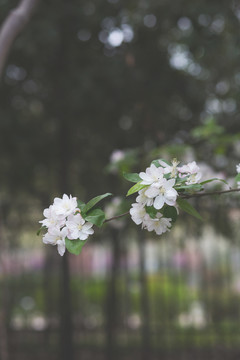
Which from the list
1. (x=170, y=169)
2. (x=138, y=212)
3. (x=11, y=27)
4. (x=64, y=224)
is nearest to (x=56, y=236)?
(x=64, y=224)

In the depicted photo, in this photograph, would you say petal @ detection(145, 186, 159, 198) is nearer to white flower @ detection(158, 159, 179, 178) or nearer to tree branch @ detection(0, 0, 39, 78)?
white flower @ detection(158, 159, 179, 178)

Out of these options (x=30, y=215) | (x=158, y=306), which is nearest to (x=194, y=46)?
(x=30, y=215)

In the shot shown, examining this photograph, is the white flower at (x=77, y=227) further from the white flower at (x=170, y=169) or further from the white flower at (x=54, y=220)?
the white flower at (x=170, y=169)

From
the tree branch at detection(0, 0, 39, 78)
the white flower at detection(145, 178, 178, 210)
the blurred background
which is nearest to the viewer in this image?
the white flower at detection(145, 178, 178, 210)

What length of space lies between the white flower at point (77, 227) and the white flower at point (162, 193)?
0.60 ft

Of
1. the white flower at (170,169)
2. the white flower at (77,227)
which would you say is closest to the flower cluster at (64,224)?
the white flower at (77,227)

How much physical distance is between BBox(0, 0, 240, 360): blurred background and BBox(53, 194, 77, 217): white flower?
5.01 ft

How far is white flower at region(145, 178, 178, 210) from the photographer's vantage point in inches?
42.8

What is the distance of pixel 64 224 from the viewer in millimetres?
1148

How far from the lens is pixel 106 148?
13.2 feet

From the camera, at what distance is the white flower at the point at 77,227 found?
112 cm

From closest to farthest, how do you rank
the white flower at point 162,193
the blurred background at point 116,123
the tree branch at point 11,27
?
1. the white flower at point 162,193
2. the tree branch at point 11,27
3. the blurred background at point 116,123

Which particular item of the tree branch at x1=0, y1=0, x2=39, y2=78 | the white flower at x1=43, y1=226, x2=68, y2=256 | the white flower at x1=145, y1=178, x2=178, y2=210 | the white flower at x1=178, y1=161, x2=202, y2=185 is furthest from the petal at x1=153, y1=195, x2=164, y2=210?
the tree branch at x1=0, y1=0, x2=39, y2=78

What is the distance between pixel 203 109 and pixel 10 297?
388 centimetres
